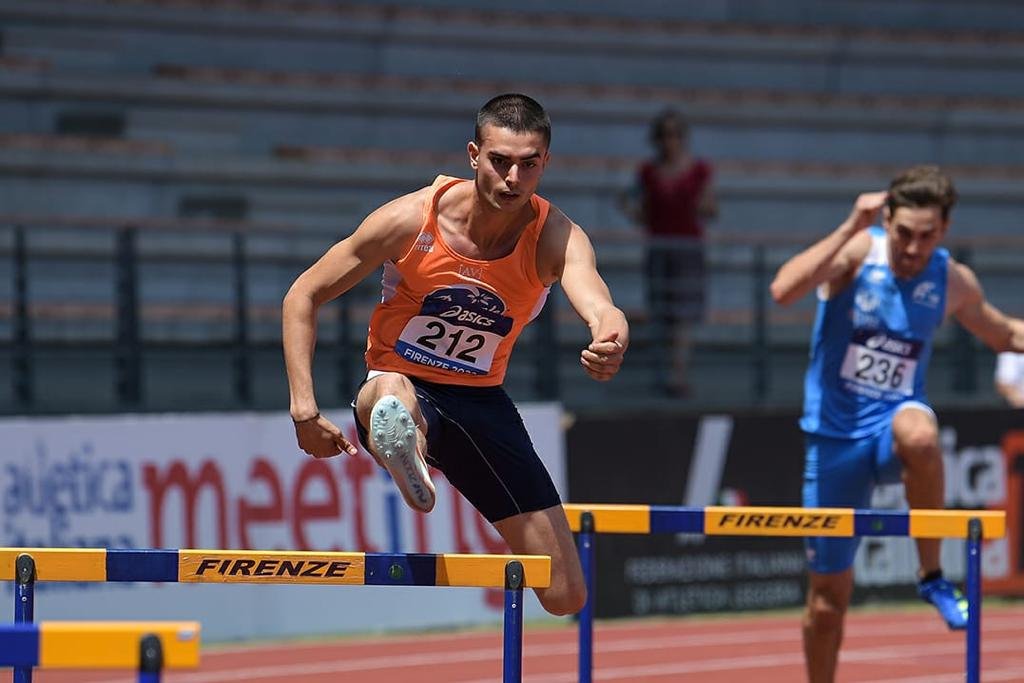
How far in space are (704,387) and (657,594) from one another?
2320mm

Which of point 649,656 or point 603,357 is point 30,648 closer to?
point 603,357

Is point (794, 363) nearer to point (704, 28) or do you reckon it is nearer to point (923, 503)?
point (704, 28)

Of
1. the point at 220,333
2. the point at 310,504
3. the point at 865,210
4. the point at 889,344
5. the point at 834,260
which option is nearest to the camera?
the point at 865,210

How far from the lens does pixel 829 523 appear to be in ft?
19.6

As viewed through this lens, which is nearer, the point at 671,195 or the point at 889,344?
the point at 889,344

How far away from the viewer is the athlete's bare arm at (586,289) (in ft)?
15.1

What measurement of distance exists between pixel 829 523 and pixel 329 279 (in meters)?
2.01

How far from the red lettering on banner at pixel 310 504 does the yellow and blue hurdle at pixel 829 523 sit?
13.3 ft

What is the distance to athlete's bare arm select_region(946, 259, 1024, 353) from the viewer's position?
6848 mm

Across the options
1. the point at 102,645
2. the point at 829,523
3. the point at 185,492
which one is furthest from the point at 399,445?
the point at 185,492

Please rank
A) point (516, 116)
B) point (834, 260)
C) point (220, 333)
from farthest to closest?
point (220, 333) → point (834, 260) → point (516, 116)

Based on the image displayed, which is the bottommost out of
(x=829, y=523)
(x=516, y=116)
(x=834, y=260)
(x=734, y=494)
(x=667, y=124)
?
(x=734, y=494)

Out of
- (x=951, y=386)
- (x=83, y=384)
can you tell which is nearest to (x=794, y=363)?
(x=951, y=386)

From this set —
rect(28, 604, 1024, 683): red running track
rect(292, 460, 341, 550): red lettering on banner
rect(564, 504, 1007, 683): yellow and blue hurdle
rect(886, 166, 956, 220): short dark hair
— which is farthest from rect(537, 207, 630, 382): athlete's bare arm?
rect(292, 460, 341, 550): red lettering on banner
